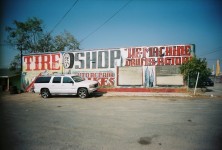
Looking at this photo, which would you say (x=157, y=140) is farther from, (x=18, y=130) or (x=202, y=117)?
(x=18, y=130)

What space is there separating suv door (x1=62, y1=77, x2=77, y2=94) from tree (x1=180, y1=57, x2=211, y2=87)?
1081cm

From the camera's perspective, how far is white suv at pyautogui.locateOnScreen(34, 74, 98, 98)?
13758 mm

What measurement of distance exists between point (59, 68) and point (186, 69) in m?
15.4

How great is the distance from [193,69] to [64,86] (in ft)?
40.0

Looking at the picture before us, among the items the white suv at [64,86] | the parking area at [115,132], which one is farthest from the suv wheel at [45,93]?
the parking area at [115,132]

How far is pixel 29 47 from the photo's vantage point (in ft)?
114

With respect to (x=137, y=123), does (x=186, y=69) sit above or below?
above

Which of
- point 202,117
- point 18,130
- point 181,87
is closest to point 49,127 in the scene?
point 18,130

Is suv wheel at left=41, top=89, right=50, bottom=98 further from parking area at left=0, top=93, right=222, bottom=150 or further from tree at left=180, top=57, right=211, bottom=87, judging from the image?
tree at left=180, top=57, right=211, bottom=87

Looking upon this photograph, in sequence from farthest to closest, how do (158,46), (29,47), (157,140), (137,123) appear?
(29,47) → (158,46) → (137,123) → (157,140)

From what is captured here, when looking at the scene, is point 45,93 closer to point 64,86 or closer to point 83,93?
point 64,86

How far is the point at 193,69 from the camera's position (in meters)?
14.9

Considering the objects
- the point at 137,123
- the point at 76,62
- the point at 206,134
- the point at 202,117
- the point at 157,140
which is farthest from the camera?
the point at 76,62

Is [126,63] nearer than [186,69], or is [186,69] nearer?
[186,69]
